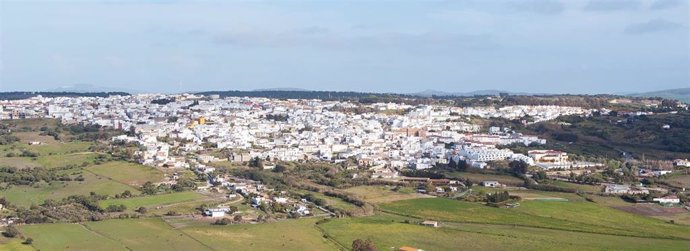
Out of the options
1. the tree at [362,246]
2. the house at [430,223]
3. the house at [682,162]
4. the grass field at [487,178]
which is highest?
the tree at [362,246]

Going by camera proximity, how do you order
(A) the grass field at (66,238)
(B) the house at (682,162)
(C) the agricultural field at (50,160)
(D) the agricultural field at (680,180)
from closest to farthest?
(A) the grass field at (66,238) → (D) the agricultural field at (680,180) → (C) the agricultural field at (50,160) → (B) the house at (682,162)

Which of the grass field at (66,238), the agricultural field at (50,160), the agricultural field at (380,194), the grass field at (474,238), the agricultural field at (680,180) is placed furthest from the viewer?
the agricultural field at (50,160)

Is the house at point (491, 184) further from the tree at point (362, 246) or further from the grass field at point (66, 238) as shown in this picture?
the grass field at point (66, 238)

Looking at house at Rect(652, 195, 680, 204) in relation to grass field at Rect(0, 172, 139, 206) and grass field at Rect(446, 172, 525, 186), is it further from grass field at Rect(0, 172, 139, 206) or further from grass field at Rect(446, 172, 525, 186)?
grass field at Rect(0, 172, 139, 206)

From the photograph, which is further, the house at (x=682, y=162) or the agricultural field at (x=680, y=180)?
the house at (x=682, y=162)

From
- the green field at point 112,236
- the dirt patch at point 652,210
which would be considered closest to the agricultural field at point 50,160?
the green field at point 112,236

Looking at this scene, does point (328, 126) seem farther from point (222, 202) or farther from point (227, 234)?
point (227, 234)

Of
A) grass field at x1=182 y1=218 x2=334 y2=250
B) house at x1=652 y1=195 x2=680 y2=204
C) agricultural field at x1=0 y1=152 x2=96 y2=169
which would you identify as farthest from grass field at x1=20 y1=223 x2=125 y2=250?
house at x1=652 y1=195 x2=680 y2=204
